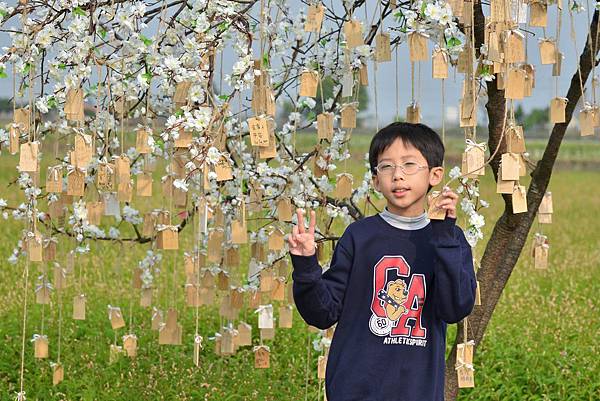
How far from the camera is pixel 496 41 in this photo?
7.82 ft

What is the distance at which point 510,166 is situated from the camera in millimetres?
2416

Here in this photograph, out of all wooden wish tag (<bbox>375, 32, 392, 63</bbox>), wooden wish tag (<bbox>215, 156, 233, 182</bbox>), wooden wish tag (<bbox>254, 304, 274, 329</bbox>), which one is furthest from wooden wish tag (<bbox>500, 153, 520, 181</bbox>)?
wooden wish tag (<bbox>254, 304, 274, 329</bbox>)

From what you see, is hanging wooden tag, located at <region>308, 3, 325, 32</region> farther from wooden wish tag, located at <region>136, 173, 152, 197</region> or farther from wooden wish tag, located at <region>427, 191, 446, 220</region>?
wooden wish tag, located at <region>136, 173, 152, 197</region>

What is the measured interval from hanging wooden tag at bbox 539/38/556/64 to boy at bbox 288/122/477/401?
398mm

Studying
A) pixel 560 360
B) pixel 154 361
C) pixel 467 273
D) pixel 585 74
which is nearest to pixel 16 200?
pixel 154 361

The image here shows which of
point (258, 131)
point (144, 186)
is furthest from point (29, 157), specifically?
point (258, 131)

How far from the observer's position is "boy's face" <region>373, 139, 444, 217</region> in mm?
2342

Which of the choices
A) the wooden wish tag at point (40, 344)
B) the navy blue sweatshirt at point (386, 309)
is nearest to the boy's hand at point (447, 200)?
the navy blue sweatshirt at point (386, 309)

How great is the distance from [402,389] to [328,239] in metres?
1.15

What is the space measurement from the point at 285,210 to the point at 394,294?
82 cm

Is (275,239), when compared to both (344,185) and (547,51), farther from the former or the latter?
(547,51)

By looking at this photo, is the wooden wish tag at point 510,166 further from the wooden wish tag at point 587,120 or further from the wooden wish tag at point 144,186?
the wooden wish tag at point 144,186

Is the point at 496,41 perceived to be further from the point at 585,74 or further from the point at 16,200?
the point at 16,200

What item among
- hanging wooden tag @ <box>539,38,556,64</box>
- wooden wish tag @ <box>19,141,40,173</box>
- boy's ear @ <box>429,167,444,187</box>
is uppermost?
hanging wooden tag @ <box>539,38,556,64</box>
